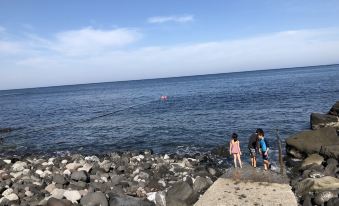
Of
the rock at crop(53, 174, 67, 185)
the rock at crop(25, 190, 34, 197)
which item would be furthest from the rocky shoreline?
the rock at crop(25, 190, 34, 197)

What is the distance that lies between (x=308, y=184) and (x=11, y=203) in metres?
11.9

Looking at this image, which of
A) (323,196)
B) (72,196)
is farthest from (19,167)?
(323,196)

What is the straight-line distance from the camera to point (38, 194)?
14414 mm

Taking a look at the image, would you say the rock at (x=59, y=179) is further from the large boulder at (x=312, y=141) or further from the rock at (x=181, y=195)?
the large boulder at (x=312, y=141)

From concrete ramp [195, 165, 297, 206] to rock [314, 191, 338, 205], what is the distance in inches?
37.2

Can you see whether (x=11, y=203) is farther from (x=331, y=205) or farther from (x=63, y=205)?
(x=331, y=205)

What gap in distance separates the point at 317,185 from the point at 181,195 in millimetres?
5496

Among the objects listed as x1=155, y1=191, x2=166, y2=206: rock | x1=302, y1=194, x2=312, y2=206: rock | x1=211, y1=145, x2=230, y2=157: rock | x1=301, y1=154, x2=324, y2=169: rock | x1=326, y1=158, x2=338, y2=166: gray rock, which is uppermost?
x1=155, y1=191, x2=166, y2=206: rock

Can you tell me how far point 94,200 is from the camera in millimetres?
12992

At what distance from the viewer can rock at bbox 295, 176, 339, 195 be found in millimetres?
13625

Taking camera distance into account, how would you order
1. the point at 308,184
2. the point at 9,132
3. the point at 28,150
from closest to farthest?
1. the point at 308,184
2. the point at 28,150
3. the point at 9,132

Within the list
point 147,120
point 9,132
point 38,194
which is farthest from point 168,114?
point 38,194

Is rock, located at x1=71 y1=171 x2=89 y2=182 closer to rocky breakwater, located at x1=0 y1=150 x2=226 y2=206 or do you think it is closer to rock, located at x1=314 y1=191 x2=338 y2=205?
rocky breakwater, located at x1=0 y1=150 x2=226 y2=206

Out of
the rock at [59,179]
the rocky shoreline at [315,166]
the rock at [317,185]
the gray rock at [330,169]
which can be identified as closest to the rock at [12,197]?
the rock at [59,179]
